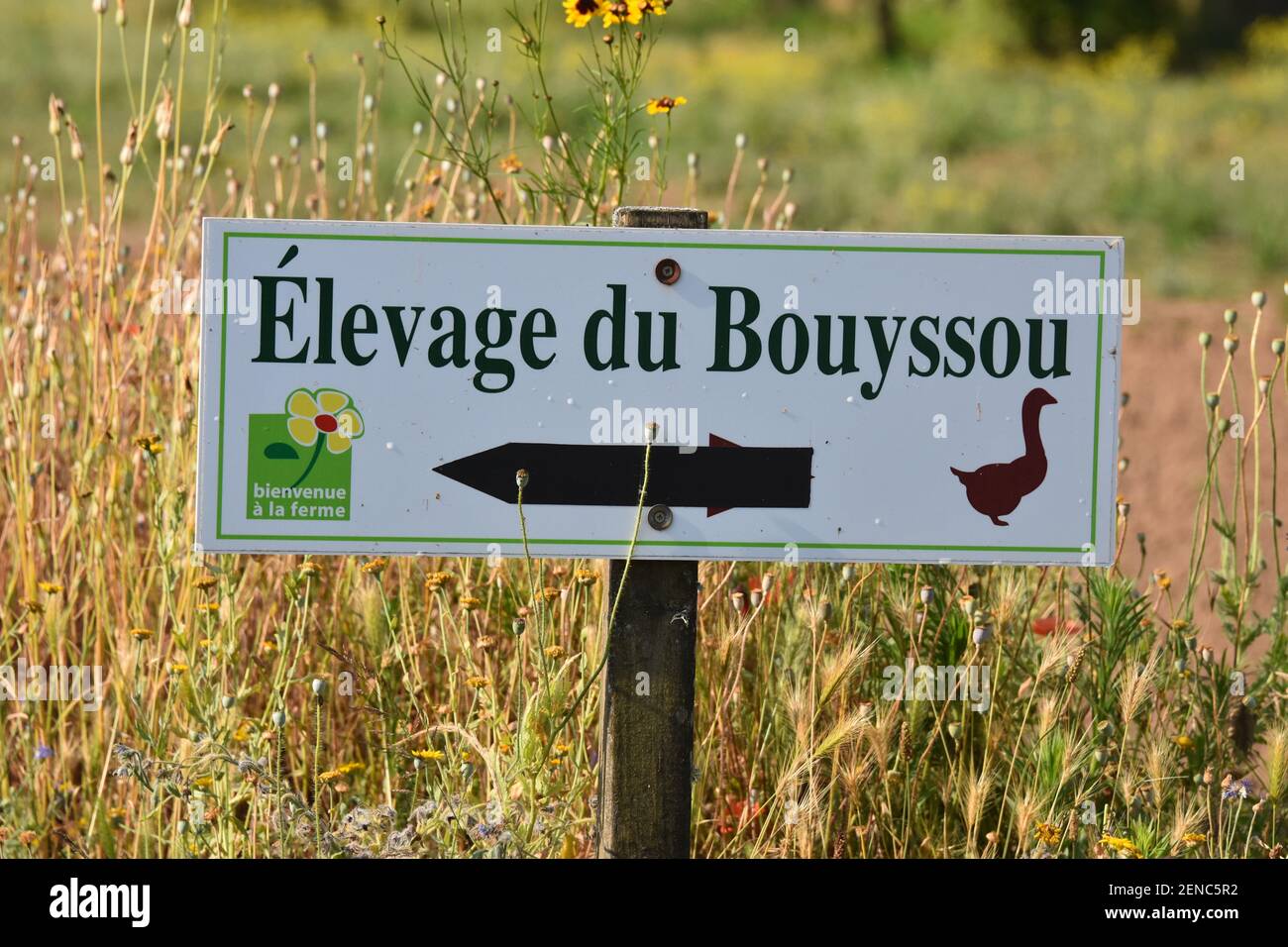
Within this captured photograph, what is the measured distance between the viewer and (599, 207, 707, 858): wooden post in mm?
1828

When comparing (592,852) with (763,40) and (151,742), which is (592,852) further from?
(763,40)

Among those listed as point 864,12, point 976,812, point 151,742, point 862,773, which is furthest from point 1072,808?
point 864,12

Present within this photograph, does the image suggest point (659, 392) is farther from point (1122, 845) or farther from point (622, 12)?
point (1122, 845)

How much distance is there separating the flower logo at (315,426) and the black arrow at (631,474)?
0.12 meters

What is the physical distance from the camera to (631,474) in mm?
1789

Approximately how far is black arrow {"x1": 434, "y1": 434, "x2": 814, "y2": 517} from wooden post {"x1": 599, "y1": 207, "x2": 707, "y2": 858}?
0.32ft

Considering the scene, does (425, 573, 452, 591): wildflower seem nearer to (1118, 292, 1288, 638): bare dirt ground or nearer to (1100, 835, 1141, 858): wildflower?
(1100, 835, 1141, 858): wildflower

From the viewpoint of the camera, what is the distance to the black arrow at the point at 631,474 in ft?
5.88

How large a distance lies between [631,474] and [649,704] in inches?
11.2

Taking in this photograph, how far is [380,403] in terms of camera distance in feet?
5.94

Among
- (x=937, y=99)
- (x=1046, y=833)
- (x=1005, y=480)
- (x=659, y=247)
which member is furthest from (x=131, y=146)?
(x=937, y=99)

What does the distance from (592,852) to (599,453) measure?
70 centimetres

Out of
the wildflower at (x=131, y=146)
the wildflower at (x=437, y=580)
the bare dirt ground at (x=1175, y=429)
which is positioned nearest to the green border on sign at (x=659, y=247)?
the wildflower at (x=437, y=580)

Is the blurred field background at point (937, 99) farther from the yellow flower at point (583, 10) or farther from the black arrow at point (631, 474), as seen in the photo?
the black arrow at point (631, 474)
